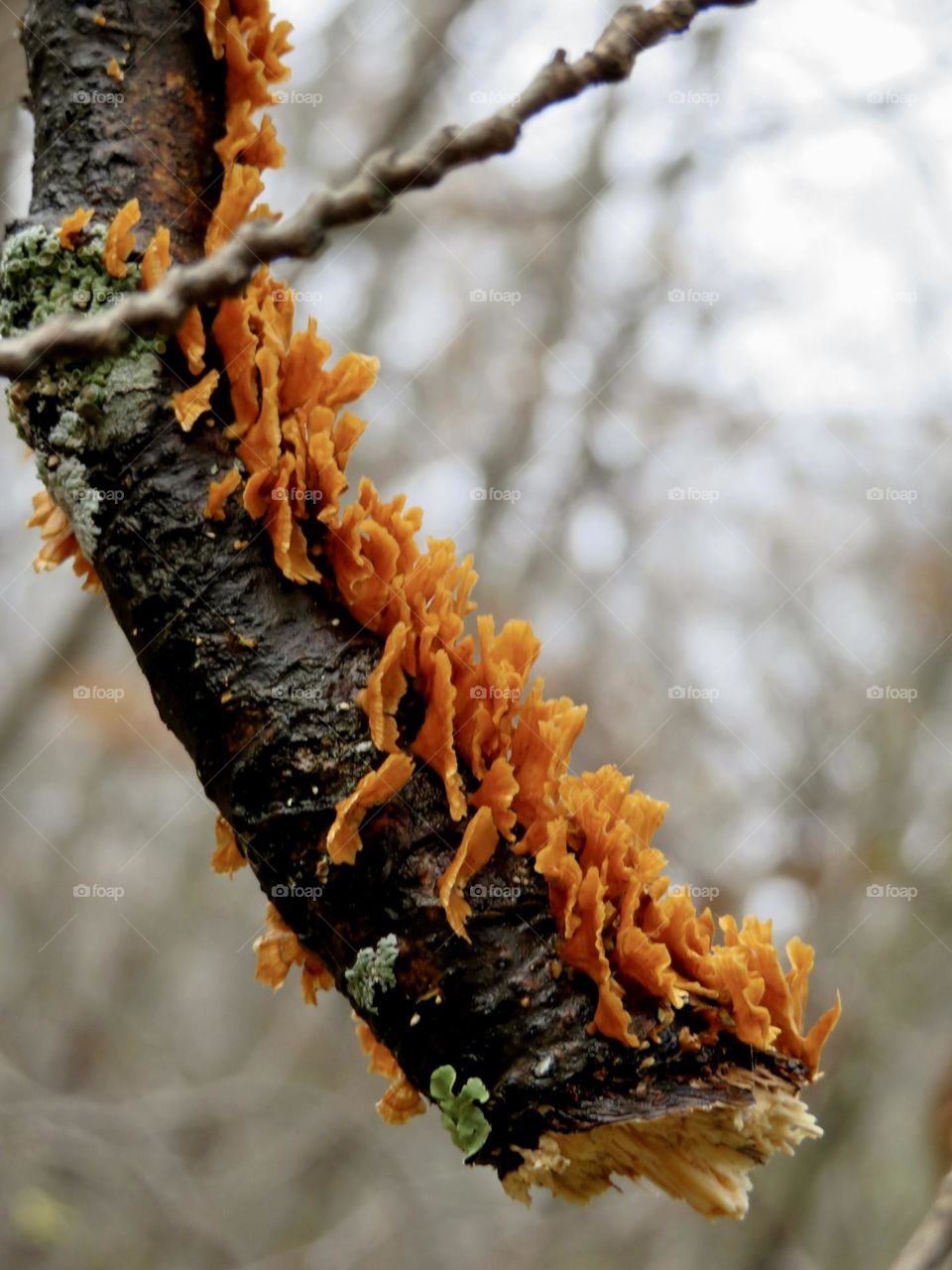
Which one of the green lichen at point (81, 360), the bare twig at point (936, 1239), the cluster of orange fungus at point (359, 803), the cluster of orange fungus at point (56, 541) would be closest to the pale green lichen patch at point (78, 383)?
the green lichen at point (81, 360)

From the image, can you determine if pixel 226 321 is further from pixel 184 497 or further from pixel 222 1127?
pixel 222 1127

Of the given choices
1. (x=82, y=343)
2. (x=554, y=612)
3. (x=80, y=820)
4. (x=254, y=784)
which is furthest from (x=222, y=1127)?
(x=82, y=343)

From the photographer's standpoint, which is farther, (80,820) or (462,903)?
(80,820)

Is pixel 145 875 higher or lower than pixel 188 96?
lower

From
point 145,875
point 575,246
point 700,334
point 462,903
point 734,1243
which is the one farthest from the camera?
point 145,875

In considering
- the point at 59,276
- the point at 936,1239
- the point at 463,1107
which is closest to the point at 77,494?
the point at 59,276
